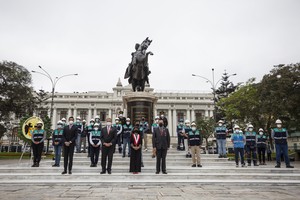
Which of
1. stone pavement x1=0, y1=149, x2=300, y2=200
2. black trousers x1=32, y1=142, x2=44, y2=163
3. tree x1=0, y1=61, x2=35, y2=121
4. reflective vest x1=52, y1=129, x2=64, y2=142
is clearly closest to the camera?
stone pavement x1=0, y1=149, x2=300, y2=200

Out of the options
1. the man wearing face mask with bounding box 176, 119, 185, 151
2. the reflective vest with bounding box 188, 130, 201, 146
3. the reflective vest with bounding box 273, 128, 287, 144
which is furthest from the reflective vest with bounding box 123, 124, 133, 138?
the reflective vest with bounding box 273, 128, 287, 144

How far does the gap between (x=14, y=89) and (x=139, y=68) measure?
1963 centimetres

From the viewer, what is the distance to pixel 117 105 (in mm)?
66438

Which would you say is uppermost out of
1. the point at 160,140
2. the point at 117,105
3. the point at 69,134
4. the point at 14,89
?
the point at 117,105

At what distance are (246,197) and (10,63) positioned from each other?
31.4 meters

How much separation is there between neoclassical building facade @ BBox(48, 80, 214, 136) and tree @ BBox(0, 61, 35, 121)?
37.1m

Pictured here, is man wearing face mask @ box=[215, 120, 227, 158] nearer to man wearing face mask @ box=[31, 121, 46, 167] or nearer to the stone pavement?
the stone pavement

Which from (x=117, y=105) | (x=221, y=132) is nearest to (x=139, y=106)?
(x=221, y=132)

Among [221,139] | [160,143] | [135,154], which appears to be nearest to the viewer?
[135,154]

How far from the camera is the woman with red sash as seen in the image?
807 centimetres

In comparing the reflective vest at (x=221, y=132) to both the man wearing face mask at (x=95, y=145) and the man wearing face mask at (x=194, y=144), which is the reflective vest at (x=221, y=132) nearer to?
the man wearing face mask at (x=194, y=144)

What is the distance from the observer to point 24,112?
1158 inches

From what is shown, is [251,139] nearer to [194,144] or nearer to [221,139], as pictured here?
[221,139]

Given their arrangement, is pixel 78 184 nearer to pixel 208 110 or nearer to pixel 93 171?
pixel 93 171
